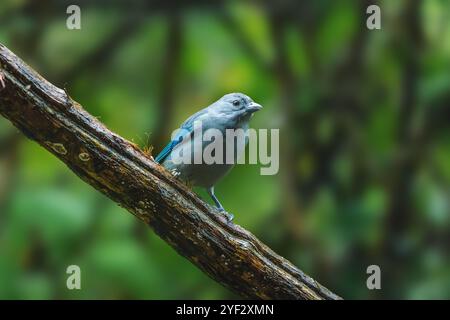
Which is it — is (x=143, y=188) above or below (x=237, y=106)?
below

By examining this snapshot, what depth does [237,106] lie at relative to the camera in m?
3.10

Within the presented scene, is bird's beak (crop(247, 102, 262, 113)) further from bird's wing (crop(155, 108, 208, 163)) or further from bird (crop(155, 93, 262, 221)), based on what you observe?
bird's wing (crop(155, 108, 208, 163))

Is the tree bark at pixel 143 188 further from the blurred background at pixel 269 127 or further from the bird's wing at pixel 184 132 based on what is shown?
the blurred background at pixel 269 127

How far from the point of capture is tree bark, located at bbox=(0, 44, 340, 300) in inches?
100

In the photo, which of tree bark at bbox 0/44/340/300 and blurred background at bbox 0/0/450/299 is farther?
blurred background at bbox 0/0/450/299

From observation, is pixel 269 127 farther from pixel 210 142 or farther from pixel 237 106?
pixel 210 142

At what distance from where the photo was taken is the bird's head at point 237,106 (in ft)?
10.1

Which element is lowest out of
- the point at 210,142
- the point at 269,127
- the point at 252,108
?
the point at 210,142

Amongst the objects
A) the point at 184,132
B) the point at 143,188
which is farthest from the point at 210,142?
the point at 143,188

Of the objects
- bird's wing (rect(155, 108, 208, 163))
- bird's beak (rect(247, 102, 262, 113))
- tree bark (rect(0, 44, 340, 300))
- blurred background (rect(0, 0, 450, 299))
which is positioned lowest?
tree bark (rect(0, 44, 340, 300))

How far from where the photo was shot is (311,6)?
565 centimetres

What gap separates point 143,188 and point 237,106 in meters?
0.65

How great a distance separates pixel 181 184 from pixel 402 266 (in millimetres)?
3041

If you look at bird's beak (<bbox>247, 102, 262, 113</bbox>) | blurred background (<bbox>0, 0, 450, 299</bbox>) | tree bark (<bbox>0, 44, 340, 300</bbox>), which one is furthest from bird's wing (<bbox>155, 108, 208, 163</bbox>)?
blurred background (<bbox>0, 0, 450, 299</bbox>)
